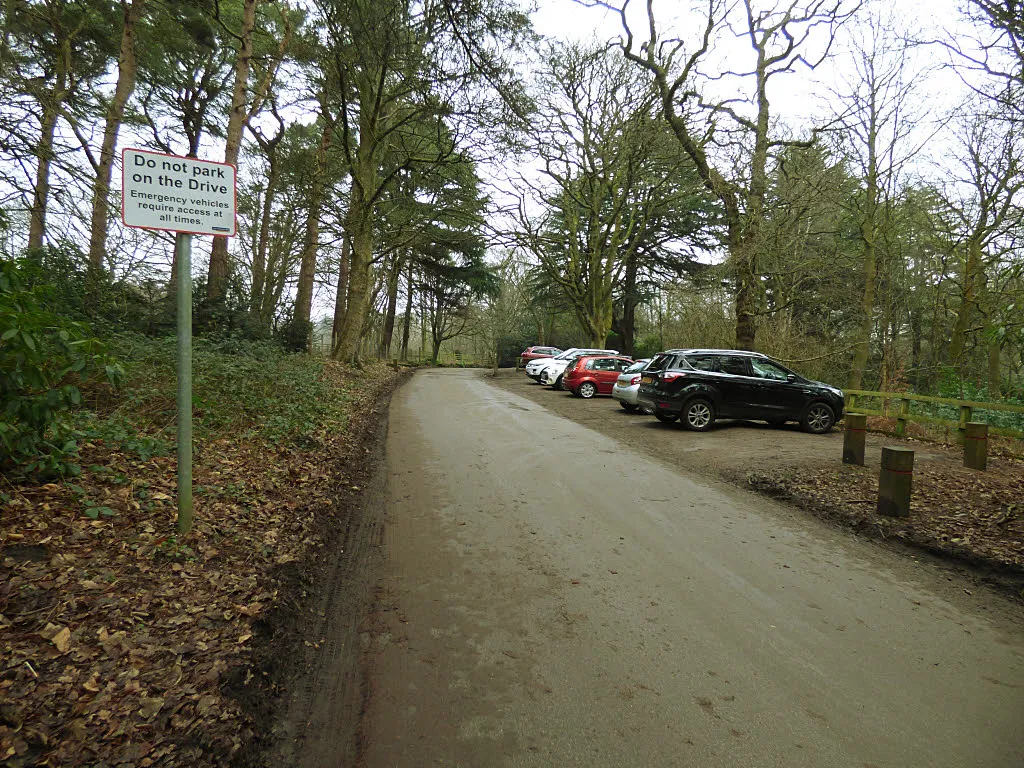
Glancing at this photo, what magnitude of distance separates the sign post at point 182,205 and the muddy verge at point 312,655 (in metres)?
1.24

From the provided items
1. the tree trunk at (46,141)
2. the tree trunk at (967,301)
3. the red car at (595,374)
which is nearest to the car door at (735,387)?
the red car at (595,374)

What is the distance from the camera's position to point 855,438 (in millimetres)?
7953

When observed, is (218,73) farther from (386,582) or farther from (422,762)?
(422,762)

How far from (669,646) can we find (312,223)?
17952mm

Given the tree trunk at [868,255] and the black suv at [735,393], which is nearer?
the black suv at [735,393]

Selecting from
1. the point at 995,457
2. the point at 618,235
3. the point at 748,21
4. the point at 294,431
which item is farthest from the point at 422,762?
the point at 618,235

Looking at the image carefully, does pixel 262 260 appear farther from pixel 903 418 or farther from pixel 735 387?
pixel 903 418

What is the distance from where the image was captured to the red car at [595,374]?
1967 cm

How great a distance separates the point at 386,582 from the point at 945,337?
26043mm

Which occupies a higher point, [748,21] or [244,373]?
[748,21]

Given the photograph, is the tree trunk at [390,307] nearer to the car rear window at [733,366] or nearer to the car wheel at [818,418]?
the car rear window at [733,366]

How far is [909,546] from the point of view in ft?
17.2

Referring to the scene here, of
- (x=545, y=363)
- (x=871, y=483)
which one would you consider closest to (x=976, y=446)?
(x=871, y=483)

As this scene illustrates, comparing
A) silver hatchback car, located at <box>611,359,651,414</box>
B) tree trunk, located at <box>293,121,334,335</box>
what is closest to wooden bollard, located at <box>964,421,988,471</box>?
silver hatchback car, located at <box>611,359,651,414</box>
